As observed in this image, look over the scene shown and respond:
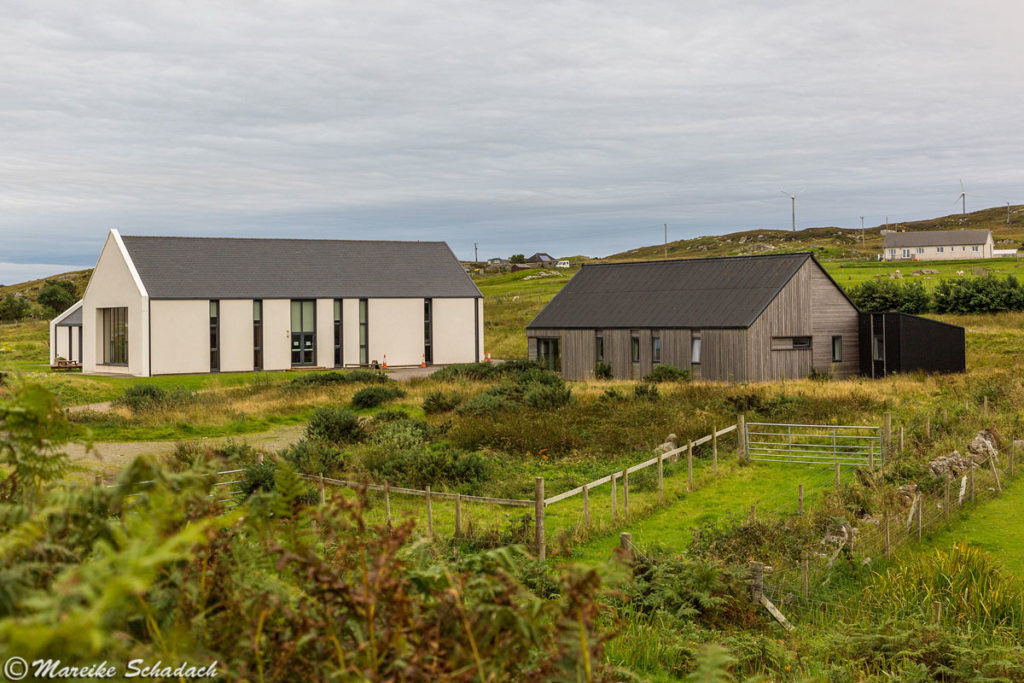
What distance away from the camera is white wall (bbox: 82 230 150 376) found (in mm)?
46094

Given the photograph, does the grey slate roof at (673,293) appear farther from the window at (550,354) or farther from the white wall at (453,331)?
the white wall at (453,331)

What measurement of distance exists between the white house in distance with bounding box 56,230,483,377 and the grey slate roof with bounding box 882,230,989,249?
81.1 metres

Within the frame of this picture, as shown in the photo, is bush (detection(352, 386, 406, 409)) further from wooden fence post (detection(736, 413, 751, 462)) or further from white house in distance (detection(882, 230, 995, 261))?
white house in distance (detection(882, 230, 995, 261))

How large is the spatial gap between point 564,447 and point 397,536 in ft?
60.0

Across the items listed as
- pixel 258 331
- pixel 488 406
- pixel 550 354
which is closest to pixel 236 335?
pixel 258 331

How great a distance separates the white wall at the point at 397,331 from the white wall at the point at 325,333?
177cm

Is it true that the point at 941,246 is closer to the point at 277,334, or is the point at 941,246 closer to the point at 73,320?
the point at 277,334

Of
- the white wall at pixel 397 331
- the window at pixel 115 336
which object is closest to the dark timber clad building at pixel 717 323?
the white wall at pixel 397 331

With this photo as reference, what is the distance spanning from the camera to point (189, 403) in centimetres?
2984

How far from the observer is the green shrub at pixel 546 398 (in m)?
26.5

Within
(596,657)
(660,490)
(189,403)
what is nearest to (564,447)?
(660,490)

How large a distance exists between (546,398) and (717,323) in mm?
12022

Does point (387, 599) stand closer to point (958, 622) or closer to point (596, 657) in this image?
point (596, 657)

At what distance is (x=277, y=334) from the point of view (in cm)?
4988
